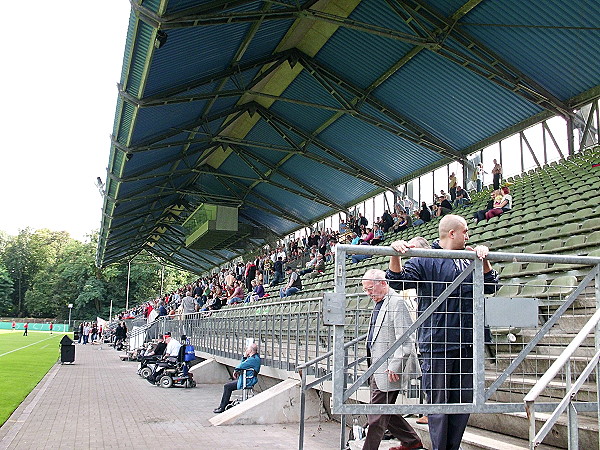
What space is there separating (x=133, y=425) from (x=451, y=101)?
15.0m

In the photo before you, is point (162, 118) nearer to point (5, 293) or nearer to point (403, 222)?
point (403, 222)

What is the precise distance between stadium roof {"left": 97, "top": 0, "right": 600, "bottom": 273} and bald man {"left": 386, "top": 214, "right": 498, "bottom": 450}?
479 inches

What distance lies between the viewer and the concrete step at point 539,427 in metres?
4.36

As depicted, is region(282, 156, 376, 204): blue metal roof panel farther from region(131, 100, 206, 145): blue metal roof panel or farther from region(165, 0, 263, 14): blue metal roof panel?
region(165, 0, 263, 14): blue metal roof panel

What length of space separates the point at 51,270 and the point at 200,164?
72.4m

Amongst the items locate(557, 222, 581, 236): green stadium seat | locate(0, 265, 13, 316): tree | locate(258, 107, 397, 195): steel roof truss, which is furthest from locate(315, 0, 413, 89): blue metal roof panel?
locate(0, 265, 13, 316): tree

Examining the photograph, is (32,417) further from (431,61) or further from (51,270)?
(51,270)

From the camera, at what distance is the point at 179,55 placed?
1742 centimetres

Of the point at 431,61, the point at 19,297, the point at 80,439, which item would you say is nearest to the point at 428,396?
the point at 80,439

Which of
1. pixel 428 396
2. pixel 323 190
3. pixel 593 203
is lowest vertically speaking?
pixel 428 396

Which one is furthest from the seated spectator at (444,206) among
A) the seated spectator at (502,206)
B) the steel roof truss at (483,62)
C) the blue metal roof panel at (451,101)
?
the seated spectator at (502,206)

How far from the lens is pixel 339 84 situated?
2233 centimetres

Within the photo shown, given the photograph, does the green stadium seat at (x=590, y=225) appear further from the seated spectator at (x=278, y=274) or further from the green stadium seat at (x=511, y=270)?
the seated spectator at (x=278, y=274)

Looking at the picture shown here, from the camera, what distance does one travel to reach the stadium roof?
52.4 ft
